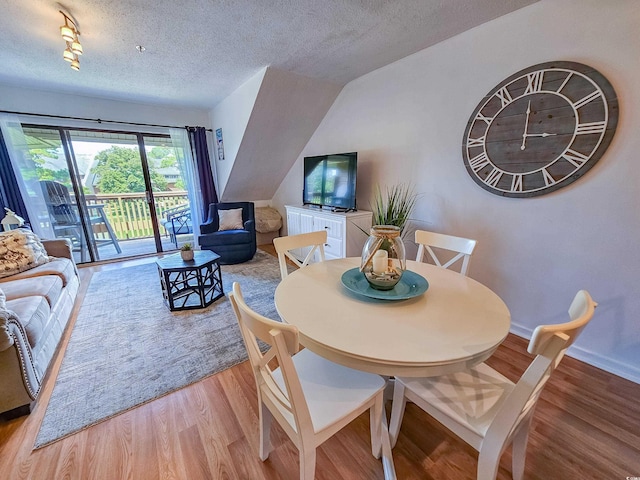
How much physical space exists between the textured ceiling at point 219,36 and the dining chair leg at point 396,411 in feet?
7.89

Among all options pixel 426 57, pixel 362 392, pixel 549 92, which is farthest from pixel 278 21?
pixel 362 392

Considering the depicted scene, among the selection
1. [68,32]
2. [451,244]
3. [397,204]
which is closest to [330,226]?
[397,204]

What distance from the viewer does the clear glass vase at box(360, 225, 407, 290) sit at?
48.0 inches

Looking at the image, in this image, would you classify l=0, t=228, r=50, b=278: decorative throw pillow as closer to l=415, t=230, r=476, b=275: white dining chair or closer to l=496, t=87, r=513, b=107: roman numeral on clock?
l=415, t=230, r=476, b=275: white dining chair

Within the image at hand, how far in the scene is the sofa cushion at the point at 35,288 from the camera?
193cm

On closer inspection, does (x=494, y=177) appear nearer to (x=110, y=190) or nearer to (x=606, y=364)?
(x=606, y=364)

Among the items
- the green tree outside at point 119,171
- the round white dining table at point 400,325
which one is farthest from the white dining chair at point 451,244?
the green tree outside at point 119,171

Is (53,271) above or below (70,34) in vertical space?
below

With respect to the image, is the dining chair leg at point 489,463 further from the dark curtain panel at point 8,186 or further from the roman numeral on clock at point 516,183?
the dark curtain panel at point 8,186

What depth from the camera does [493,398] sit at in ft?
3.24

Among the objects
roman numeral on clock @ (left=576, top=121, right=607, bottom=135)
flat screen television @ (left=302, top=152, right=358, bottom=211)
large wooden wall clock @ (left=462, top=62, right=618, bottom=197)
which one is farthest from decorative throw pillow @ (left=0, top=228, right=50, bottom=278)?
roman numeral on clock @ (left=576, top=121, right=607, bottom=135)

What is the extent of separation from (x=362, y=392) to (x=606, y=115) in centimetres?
212

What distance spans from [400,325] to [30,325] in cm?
217

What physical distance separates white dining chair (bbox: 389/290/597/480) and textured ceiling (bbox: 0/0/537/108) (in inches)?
86.6
